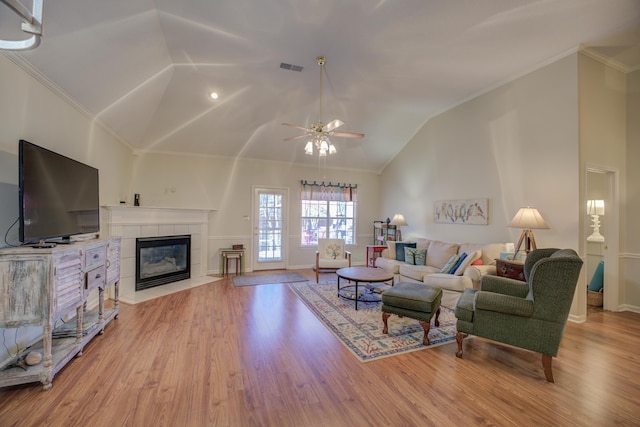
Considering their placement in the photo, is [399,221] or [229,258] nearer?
[229,258]

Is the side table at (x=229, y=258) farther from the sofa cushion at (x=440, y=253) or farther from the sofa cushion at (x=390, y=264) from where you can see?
the sofa cushion at (x=440, y=253)

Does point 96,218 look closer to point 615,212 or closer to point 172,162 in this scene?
point 172,162

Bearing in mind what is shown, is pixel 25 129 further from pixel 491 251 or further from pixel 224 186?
pixel 491 251

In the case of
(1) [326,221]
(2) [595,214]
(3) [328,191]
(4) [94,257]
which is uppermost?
(3) [328,191]

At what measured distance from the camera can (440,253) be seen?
4.74m

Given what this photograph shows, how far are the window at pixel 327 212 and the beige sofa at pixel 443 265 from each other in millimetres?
2038

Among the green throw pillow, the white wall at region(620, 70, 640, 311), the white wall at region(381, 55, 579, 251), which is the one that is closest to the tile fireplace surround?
the green throw pillow

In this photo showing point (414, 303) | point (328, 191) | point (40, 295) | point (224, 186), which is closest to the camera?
point (40, 295)

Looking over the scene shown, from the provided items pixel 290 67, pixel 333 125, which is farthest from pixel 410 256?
pixel 290 67

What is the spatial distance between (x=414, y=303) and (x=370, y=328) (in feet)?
2.21

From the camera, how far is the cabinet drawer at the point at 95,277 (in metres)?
2.61

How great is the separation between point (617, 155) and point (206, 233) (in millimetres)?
6980

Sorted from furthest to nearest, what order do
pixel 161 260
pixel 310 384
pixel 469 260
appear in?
1. pixel 161 260
2. pixel 469 260
3. pixel 310 384

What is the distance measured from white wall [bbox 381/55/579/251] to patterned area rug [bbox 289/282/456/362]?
1.82 meters
